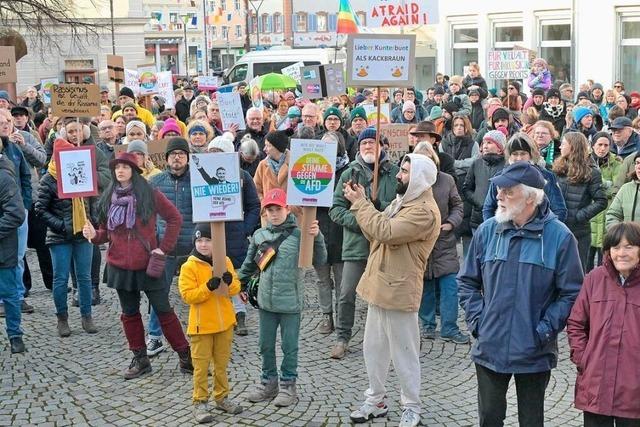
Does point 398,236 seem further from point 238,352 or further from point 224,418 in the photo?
point 238,352

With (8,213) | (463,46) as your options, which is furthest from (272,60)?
(8,213)

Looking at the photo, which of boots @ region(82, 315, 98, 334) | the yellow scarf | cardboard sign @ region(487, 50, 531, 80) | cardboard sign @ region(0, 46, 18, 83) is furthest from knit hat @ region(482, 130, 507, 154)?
cardboard sign @ region(487, 50, 531, 80)

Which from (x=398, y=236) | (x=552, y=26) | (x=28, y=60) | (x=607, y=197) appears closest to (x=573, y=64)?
(x=552, y=26)

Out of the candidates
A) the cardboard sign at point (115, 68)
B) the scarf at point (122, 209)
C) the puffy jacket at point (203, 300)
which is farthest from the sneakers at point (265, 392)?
the cardboard sign at point (115, 68)

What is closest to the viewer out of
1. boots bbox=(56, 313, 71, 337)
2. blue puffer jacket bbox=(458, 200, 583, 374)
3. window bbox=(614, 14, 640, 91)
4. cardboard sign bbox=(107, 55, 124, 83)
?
blue puffer jacket bbox=(458, 200, 583, 374)

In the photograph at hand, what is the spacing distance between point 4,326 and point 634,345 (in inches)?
247

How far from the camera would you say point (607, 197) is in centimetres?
824

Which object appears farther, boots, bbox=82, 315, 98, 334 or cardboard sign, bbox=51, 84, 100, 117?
cardboard sign, bbox=51, 84, 100, 117

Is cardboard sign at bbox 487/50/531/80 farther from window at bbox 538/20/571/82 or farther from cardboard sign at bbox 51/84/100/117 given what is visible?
cardboard sign at bbox 51/84/100/117

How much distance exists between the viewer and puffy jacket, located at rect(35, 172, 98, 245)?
7824mm

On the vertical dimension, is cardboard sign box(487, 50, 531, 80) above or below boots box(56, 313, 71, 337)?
above

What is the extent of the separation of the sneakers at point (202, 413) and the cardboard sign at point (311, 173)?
1660mm

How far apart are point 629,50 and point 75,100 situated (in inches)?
687

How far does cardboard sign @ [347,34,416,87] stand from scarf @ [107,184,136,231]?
2209 mm
